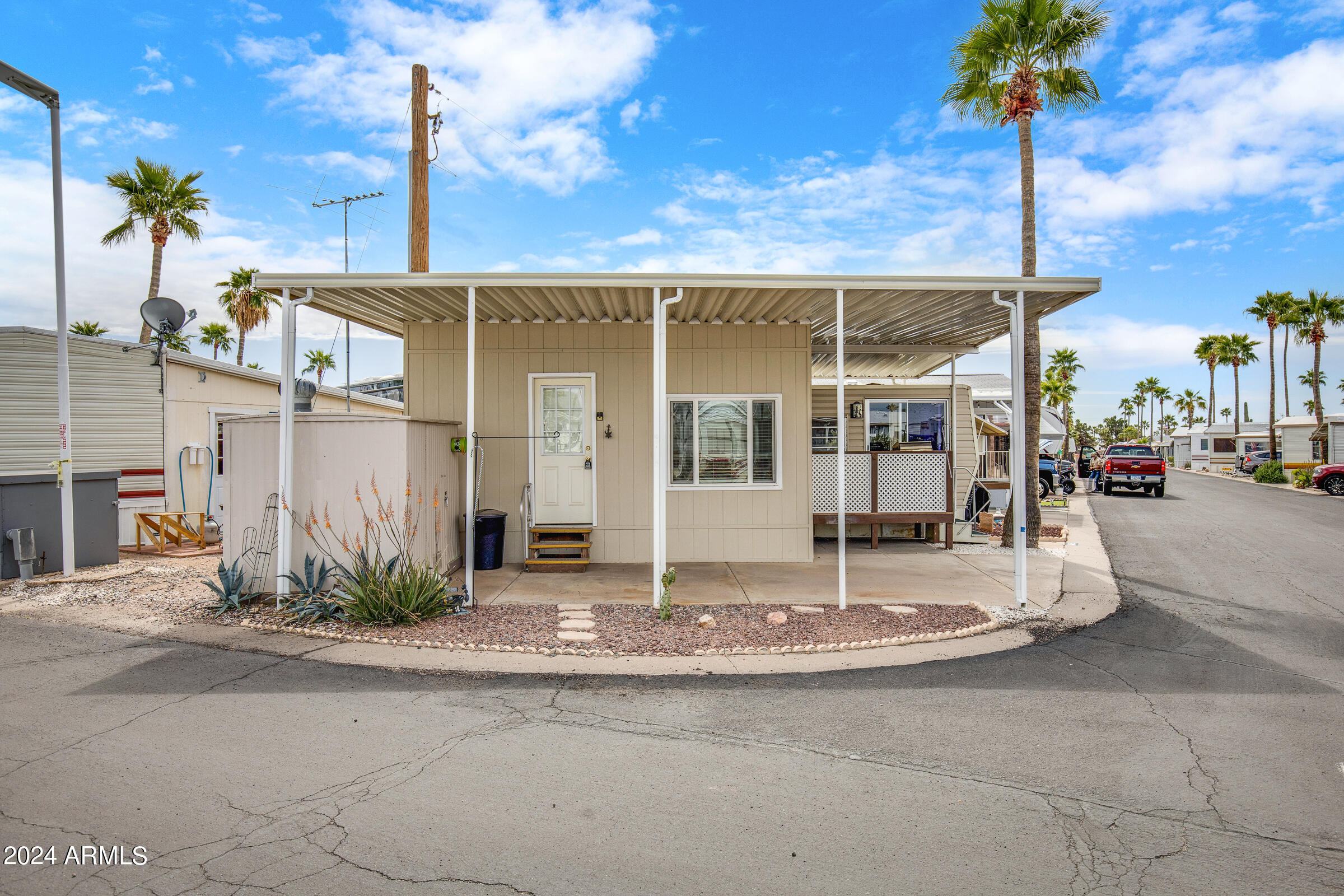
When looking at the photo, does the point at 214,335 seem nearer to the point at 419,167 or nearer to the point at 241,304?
the point at 241,304

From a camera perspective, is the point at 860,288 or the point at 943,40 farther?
the point at 943,40

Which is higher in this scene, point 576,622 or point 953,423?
point 953,423

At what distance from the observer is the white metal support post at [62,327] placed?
8.23 meters

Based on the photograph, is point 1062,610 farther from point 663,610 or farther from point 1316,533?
point 1316,533

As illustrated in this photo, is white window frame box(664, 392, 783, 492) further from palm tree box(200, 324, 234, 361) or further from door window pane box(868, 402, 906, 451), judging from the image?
palm tree box(200, 324, 234, 361)

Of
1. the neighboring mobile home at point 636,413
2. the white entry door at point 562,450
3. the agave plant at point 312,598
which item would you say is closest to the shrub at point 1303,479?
the neighboring mobile home at point 636,413

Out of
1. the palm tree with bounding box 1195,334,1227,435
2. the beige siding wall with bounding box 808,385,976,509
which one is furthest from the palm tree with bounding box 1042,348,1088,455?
the beige siding wall with bounding box 808,385,976,509

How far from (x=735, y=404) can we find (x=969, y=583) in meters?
3.63

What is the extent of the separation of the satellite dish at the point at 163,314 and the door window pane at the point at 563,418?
5567 millimetres

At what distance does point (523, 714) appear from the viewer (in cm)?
429

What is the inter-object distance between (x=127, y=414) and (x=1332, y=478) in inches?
1257

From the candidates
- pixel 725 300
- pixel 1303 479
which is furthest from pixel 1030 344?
pixel 1303 479

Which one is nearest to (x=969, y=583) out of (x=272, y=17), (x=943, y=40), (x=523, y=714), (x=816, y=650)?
(x=816, y=650)

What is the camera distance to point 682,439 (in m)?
9.59
